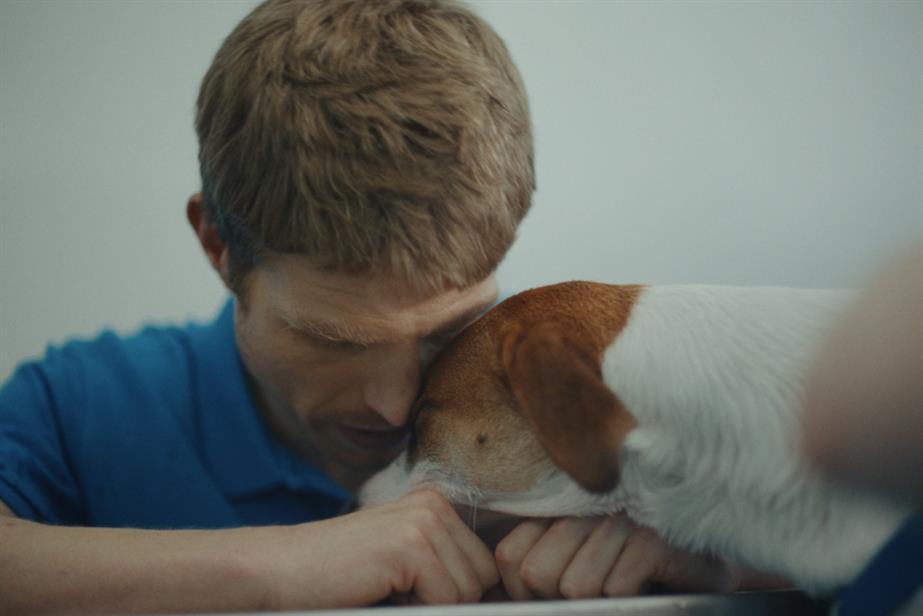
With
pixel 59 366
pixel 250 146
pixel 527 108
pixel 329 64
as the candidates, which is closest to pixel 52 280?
pixel 59 366

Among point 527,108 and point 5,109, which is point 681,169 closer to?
point 527,108

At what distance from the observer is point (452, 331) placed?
0.83 metres

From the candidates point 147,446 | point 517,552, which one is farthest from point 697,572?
point 147,446

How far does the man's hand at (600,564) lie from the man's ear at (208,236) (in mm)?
486

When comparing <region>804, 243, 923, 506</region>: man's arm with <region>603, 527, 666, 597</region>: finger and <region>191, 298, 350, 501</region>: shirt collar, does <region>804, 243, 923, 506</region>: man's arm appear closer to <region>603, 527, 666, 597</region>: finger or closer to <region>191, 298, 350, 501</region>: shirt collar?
<region>603, 527, 666, 597</region>: finger

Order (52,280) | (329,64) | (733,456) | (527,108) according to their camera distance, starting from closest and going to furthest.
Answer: (733,456)
(329,64)
(527,108)
(52,280)

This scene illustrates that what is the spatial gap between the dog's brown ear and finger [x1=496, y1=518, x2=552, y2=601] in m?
0.09

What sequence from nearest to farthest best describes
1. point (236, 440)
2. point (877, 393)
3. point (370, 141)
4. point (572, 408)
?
point (877, 393) → point (572, 408) → point (370, 141) → point (236, 440)

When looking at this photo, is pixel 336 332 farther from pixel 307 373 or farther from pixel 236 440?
pixel 236 440

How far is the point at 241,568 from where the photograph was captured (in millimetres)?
647

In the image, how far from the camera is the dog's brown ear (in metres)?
0.64

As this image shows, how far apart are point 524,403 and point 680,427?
0.43 ft

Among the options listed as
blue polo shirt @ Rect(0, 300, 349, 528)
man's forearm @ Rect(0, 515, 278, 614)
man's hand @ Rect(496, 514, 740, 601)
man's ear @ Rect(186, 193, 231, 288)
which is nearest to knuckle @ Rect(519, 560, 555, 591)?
man's hand @ Rect(496, 514, 740, 601)

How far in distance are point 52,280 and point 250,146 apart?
0.42 m
